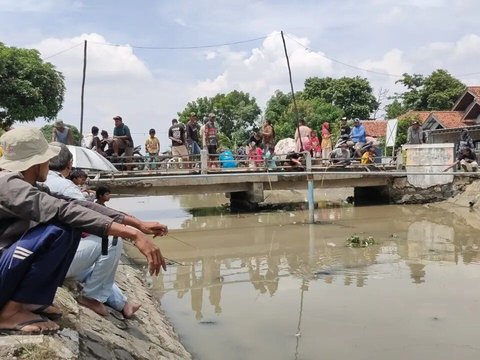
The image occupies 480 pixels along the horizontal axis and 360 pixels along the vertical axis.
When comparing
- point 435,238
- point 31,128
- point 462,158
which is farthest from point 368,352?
point 462,158

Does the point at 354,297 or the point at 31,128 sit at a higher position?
the point at 31,128

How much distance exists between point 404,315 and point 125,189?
9.43 metres

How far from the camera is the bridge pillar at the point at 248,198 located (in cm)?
1577

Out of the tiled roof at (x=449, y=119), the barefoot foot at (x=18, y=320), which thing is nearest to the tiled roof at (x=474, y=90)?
the tiled roof at (x=449, y=119)

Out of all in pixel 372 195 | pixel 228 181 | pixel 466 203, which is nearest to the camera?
pixel 228 181

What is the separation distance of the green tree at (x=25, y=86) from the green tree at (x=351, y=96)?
1957 centimetres

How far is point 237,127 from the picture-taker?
152 feet

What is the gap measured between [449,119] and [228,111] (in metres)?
21.6

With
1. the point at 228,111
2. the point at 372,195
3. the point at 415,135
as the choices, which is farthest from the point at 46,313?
the point at 228,111

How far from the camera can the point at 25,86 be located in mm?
27969

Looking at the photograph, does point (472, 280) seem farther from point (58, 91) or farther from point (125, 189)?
point (58, 91)

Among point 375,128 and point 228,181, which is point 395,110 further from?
point 228,181

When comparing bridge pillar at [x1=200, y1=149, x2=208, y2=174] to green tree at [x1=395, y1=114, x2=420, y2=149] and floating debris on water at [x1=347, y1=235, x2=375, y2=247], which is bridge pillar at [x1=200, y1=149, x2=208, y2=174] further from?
green tree at [x1=395, y1=114, x2=420, y2=149]

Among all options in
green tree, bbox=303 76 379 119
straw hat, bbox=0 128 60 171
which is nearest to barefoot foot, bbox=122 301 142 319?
straw hat, bbox=0 128 60 171
